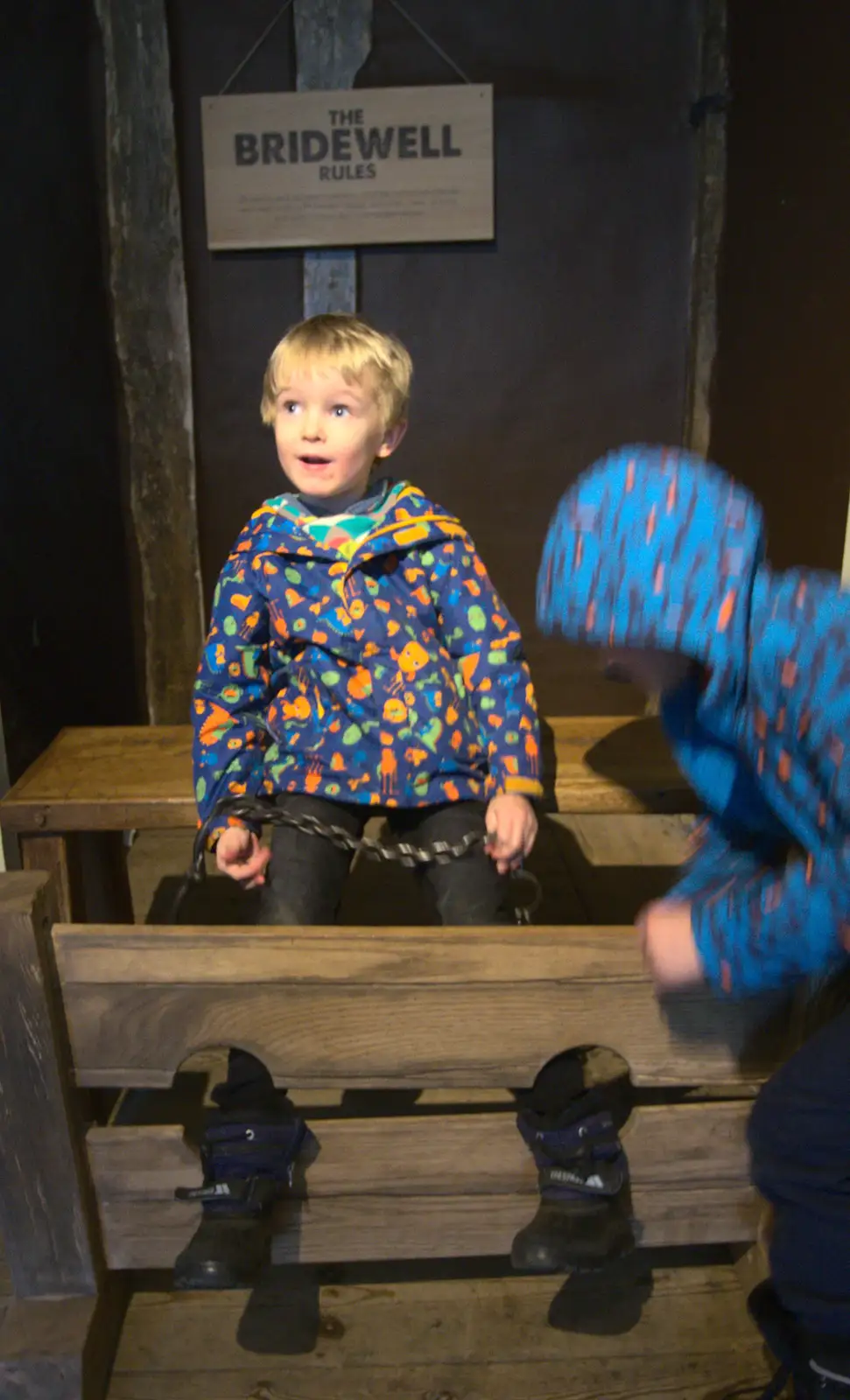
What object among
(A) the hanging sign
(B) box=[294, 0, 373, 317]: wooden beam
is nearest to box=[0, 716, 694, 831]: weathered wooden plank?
(A) the hanging sign

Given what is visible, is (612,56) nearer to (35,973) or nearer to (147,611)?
(147,611)

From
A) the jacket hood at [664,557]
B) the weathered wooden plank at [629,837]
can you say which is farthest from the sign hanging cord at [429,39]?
→ the jacket hood at [664,557]

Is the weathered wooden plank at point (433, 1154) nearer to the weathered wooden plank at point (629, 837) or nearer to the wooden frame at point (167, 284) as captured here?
the weathered wooden plank at point (629, 837)

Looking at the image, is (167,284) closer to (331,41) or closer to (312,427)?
(331,41)

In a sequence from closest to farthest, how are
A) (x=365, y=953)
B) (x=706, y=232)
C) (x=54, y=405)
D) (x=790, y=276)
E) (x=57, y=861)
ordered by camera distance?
(x=365, y=953)
(x=57, y=861)
(x=790, y=276)
(x=54, y=405)
(x=706, y=232)

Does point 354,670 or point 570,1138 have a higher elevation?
point 354,670

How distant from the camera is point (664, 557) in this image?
873 millimetres

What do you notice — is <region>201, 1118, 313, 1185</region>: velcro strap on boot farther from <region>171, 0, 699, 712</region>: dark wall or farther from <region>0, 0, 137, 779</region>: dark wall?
<region>171, 0, 699, 712</region>: dark wall

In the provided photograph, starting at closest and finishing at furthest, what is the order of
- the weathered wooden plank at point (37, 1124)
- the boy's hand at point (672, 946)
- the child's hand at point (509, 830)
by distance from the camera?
1. the boy's hand at point (672, 946)
2. the weathered wooden plank at point (37, 1124)
3. the child's hand at point (509, 830)

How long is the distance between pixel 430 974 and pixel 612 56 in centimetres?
229

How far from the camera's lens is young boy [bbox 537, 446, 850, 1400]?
875 mm

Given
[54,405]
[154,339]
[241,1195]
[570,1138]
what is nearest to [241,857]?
[241,1195]

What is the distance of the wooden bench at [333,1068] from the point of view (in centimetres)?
114

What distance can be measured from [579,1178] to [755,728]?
22.6 inches
